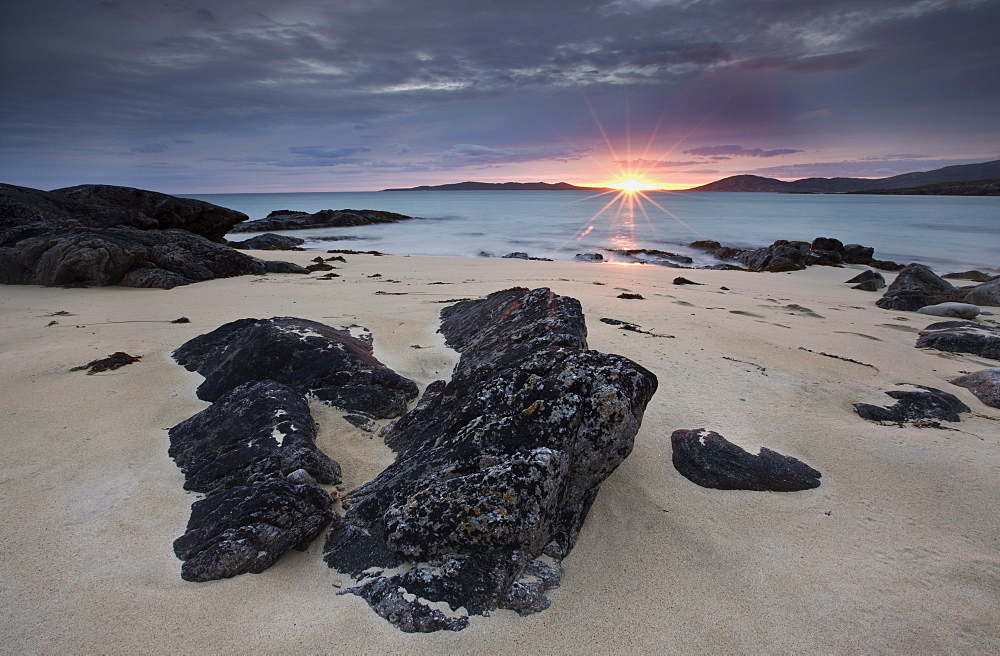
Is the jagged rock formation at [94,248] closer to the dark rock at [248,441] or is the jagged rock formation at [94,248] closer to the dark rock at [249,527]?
the dark rock at [248,441]

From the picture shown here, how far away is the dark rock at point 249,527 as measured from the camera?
90.7 inches

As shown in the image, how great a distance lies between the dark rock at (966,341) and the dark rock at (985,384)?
1.44 meters

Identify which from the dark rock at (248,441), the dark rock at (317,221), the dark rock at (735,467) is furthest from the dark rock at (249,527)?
the dark rock at (317,221)

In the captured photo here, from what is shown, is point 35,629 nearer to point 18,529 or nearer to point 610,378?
point 18,529

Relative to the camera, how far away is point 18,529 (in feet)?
8.19

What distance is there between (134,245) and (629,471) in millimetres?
10892

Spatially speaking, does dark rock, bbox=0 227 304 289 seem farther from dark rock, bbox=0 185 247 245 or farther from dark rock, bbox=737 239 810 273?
dark rock, bbox=737 239 810 273

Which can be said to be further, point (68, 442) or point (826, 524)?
point (68, 442)

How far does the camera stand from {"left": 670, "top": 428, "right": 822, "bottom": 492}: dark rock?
298 centimetres

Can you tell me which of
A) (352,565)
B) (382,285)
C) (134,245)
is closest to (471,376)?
(352,565)

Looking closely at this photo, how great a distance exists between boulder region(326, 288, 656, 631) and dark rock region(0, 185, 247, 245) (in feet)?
41.7

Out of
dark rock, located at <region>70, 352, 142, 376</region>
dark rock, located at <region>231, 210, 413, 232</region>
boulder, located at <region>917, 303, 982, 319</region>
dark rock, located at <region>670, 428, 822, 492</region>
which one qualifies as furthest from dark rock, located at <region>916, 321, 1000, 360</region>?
dark rock, located at <region>231, 210, 413, 232</region>

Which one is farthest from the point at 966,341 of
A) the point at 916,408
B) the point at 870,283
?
the point at 870,283

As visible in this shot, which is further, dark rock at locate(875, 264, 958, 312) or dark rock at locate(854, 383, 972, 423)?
dark rock at locate(875, 264, 958, 312)
